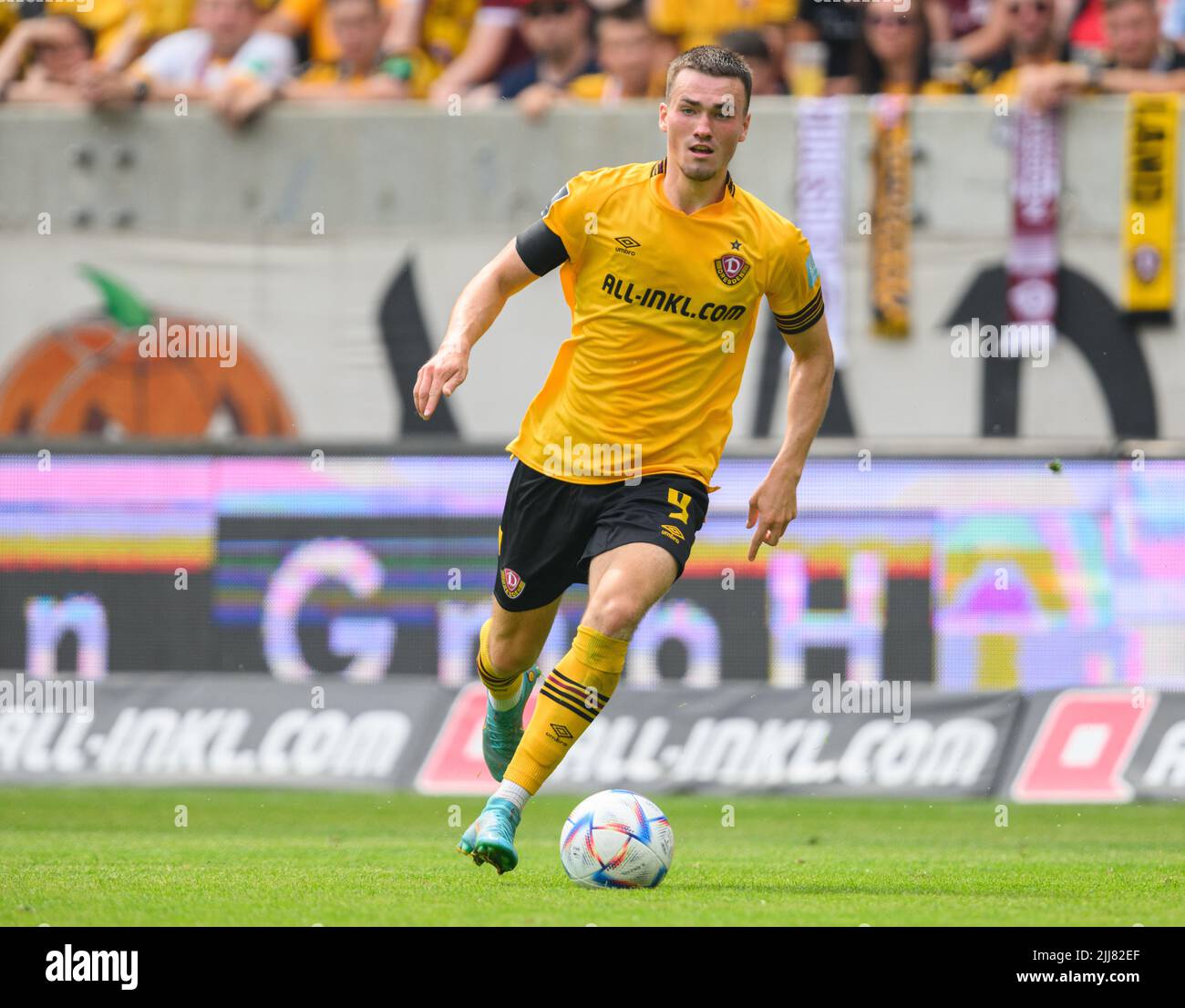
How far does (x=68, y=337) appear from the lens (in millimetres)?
15453

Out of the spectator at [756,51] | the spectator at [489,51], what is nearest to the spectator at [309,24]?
the spectator at [489,51]

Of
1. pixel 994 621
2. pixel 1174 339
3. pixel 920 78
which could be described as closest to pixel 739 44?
pixel 920 78

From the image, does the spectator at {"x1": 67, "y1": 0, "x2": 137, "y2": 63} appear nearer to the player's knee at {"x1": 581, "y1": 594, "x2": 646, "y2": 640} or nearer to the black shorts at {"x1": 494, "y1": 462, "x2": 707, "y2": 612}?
the black shorts at {"x1": 494, "y1": 462, "x2": 707, "y2": 612}

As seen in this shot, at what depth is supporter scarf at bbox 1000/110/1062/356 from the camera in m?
14.3

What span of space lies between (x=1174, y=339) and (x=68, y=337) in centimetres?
854

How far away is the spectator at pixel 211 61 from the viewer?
15.2 meters

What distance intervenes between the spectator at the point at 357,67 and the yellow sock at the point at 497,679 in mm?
8061

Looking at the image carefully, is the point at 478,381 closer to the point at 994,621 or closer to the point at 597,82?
the point at 597,82

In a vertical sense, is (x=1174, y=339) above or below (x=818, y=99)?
below

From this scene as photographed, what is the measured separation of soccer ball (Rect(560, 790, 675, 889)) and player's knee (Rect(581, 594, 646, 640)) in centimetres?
67
